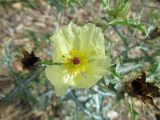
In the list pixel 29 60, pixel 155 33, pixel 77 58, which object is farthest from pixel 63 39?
pixel 155 33

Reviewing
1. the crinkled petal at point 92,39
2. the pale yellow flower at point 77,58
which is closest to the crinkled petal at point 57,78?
the pale yellow flower at point 77,58

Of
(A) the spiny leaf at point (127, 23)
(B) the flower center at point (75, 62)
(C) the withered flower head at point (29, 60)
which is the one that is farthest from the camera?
(C) the withered flower head at point (29, 60)

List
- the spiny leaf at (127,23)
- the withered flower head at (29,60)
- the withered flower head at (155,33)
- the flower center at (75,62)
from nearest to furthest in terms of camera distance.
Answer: the spiny leaf at (127,23) < the flower center at (75,62) < the withered flower head at (29,60) < the withered flower head at (155,33)

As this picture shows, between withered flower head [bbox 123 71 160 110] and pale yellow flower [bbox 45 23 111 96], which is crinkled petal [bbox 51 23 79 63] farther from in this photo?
withered flower head [bbox 123 71 160 110]

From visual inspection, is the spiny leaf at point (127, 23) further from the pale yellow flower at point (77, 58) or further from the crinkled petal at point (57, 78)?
the crinkled petal at point (57, 78)

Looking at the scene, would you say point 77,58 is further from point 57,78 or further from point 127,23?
point 127,23

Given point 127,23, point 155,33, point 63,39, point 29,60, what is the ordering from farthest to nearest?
point 155,33 < point 29,60 < point 63,39 < point 127,23
